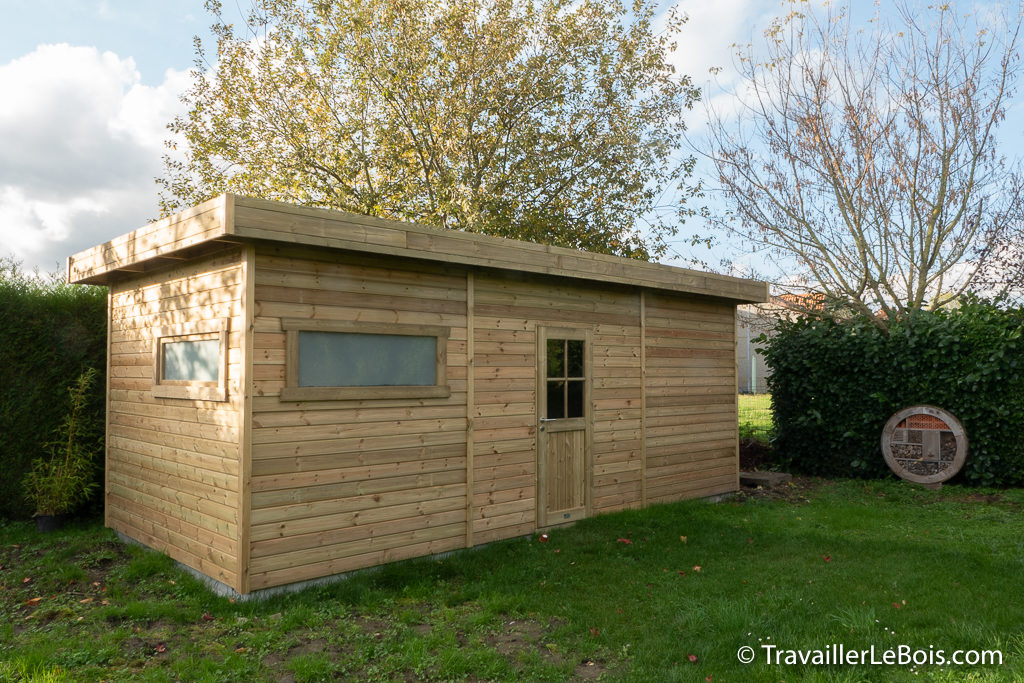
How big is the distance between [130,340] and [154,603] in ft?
8.77

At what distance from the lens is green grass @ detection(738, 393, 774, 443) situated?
1143cm

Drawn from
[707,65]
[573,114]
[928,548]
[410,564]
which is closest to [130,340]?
[410,564]

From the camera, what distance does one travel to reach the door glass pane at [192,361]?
4.79 metres

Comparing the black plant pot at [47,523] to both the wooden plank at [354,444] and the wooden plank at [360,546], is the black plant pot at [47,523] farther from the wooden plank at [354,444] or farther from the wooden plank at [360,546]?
the wooden plank at [354,444]

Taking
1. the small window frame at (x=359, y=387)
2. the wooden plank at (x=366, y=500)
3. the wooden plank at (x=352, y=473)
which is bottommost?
the wooden plank at (x=366, y=500)

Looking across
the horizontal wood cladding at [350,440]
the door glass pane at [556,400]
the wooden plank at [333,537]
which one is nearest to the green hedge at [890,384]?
the door glass pane at [556,400]

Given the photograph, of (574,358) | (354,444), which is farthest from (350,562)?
(574,358)

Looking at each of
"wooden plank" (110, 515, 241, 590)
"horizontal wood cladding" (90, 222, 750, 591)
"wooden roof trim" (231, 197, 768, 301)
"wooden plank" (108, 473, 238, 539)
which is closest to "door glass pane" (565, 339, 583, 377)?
"horizontal wood cladding" (90, 222, 750, 591)

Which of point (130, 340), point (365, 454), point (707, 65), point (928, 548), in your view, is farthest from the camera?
point (707, 65)

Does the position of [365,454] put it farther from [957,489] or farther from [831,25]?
[831,25]

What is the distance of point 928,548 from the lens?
5.48m

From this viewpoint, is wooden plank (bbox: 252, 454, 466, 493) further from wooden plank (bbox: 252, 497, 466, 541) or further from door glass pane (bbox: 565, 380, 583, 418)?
door glass pane (bbox: 565, 380, 583, 418)

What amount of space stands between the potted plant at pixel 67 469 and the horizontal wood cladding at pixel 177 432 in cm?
41

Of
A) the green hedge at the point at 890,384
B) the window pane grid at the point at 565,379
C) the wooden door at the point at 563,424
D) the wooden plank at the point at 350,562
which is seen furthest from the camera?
the green hedge at the point at 890,384
